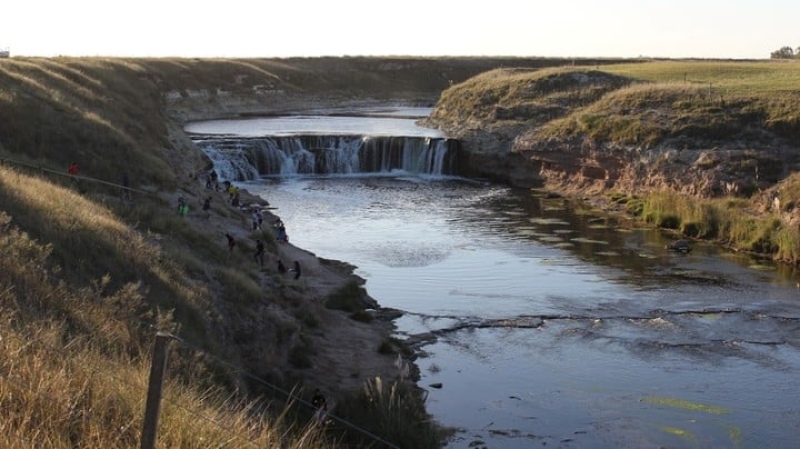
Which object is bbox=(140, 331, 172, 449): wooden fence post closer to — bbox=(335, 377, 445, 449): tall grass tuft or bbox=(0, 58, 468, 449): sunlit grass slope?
bbox=(0, 58, 468, 449): sunlit grass slope

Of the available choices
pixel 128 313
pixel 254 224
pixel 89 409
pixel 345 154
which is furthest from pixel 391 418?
pixel 345 154

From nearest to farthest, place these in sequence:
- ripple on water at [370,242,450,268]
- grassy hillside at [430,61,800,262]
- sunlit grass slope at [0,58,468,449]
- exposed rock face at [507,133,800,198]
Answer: sunlit grass slope at [0,58,468,449]
ripple on water at [370,242,450,268]
grassy hillside at [430,61,800,262]
exposed rock face at [507,133,800,198]

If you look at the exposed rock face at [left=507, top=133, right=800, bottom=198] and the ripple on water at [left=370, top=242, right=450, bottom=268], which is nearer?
the ripple on water at [left=370, top=242, right=450, bottom=268]

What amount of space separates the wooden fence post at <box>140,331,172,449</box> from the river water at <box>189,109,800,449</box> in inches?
377

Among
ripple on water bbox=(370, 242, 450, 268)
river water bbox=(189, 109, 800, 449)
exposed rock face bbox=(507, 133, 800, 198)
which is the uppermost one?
exposed rock face bbox=(507, 133, 800, 198)

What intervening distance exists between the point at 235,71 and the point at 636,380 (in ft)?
272

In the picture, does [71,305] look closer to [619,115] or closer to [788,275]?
[788,275]

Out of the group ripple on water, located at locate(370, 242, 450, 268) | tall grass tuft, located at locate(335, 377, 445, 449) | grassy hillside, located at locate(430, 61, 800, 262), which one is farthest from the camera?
grassy hillside, located at locate(430, 61, 800, 262)

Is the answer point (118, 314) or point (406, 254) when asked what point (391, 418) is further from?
point (406, 254)

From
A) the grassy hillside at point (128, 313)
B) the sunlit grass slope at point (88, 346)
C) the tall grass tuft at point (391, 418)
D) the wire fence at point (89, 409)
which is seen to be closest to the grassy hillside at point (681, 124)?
the grassy hillside at point (128, 313)

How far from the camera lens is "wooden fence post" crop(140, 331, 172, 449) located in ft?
17.4

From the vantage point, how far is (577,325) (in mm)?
21328

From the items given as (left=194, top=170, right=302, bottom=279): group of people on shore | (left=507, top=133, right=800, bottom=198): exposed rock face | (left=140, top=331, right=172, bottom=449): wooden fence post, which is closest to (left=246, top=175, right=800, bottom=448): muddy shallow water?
(left=194, top=170, right=302, bottom=279): group of people on shore

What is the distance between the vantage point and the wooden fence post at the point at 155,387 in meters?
5.31
